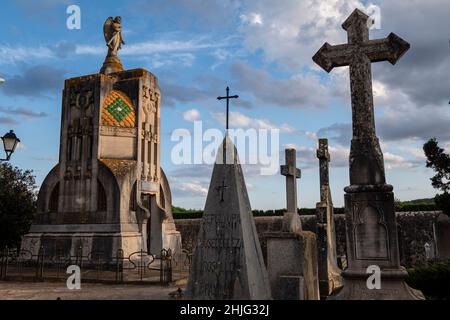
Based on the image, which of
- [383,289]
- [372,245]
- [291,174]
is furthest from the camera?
[291,174]

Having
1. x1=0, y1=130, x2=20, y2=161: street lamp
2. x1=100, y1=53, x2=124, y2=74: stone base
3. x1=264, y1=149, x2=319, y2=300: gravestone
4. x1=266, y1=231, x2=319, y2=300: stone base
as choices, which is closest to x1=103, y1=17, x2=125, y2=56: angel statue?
x1=100, y1=53, x2=124, y2=74: stone base

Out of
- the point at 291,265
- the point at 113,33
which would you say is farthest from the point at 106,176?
the point at 291,265

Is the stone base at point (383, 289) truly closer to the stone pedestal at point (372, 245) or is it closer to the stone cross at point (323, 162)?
the stone pedestal at point (372, 245)

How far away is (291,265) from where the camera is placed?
7.59m

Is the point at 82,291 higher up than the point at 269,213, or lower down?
lower down

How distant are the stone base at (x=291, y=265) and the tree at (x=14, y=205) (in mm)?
16599

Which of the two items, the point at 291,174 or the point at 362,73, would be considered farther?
the point at 291,174

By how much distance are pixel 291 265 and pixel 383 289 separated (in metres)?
1.80

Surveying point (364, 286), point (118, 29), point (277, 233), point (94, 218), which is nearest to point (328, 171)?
point (277, 233)

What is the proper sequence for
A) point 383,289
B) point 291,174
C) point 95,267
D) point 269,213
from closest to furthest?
point 383,289, point 291,174, point 95,267, point 269,213

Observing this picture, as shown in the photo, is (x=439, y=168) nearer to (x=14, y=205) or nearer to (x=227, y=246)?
(x=227, y=246)
